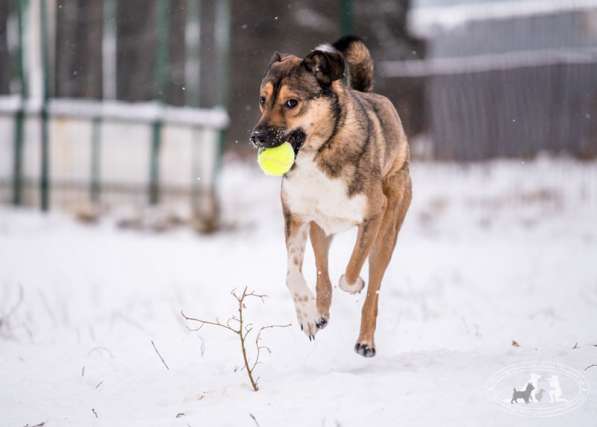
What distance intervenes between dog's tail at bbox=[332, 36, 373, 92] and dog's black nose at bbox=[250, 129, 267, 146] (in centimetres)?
89

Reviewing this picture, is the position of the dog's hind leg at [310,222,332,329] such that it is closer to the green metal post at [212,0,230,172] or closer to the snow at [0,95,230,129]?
the snow at [0,95,230,129]

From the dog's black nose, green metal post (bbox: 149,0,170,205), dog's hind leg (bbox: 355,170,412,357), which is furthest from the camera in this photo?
green metal post (bbox: 149,0,170,205)

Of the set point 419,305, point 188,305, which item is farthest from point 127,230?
point 419,305

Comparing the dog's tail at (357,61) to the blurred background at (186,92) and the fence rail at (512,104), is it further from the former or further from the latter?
the fence rail at (512,104)

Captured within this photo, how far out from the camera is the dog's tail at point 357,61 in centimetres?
395

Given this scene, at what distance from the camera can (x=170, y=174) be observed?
13.0 m

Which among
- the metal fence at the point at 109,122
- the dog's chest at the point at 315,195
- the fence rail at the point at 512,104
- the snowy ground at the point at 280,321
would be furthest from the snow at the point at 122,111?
the dog's chest at the point at 315,195

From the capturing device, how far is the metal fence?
1205 cm

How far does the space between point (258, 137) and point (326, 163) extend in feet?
2.02

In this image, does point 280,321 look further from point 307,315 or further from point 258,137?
point 258,137

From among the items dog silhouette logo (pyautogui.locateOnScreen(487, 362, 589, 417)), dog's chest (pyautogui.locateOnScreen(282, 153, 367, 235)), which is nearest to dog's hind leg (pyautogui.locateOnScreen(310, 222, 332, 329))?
dog's chest (pyautogui.locateOnScreen(282, 153, 367, 235))

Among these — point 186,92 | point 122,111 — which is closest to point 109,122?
point 122,111

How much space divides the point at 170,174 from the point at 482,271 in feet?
21.3

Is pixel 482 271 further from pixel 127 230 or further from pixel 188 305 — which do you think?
pixel 127 230
